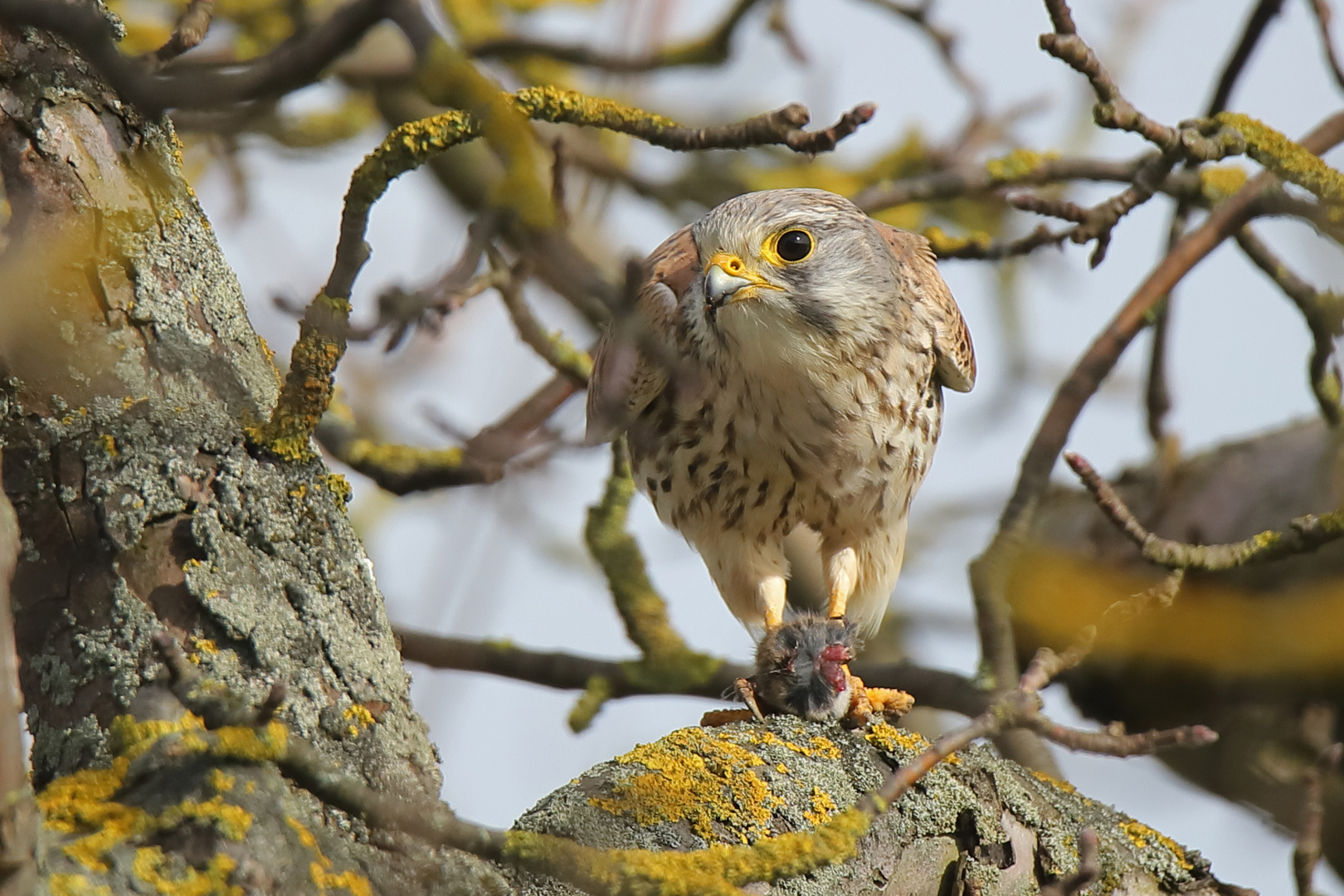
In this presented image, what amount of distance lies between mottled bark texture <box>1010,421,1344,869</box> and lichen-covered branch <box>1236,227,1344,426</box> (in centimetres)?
29

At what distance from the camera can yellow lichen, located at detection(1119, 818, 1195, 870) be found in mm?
2523

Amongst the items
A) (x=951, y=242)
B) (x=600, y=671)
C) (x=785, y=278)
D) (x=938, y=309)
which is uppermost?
(x=951, y=242)

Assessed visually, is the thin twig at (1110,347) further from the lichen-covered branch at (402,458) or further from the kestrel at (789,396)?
the lichen-covered branch at (402,458)

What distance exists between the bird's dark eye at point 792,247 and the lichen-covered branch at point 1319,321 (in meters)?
1.31

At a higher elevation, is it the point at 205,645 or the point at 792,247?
the point at 792,247

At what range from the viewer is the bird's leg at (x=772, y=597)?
398cm

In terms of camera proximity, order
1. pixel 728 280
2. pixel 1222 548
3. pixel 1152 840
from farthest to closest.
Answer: pixel 728 280
pixel 1222 548
pixel 1152 840

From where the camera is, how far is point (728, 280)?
3680 millimetres

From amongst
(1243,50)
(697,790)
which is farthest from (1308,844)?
(1243,50)

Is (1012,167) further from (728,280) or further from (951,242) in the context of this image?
(728,280)

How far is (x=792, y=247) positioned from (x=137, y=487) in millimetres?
2452

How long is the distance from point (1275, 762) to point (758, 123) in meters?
3.00

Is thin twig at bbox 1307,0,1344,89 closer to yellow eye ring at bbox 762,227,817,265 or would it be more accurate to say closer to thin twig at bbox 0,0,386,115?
yellow eye ring at bbox 762,227,817,265

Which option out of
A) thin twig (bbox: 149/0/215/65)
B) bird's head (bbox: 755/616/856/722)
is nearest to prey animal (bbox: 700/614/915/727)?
bird's head (bbox: 755/616/856/722)
